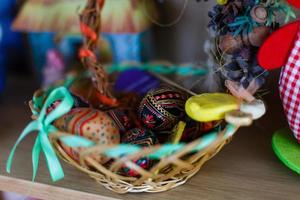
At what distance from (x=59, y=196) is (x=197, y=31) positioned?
39cm

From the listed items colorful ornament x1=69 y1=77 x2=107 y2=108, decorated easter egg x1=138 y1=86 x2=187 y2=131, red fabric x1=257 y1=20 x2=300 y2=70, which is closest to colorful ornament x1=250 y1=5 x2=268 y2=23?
red fabric x1=257 y1=20 x2=300 y2=70

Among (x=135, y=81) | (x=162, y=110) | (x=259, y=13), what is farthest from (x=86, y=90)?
(x=259, y=13)

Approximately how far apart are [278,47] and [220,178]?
0.17 metres

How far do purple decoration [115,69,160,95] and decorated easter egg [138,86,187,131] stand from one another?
0.13 m

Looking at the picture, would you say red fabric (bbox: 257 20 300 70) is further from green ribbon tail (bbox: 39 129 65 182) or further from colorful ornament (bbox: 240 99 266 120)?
green ribbon tail (bbox: 39 129 65 182)

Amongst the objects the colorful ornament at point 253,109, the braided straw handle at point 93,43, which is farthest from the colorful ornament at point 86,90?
the colorful ornament at point 253,109

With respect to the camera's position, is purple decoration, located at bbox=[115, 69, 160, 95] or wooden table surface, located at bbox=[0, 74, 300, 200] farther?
purple decoration, located at bbox=[115, 69, 160, 95]

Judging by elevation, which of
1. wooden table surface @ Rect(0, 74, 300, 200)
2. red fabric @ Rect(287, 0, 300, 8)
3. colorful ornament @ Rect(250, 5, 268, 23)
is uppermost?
red fabric @ Rect(287, 0, 300, 8)

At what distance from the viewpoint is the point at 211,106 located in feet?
1.34

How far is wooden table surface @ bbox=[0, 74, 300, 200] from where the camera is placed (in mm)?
458

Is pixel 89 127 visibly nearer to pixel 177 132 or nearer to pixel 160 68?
pixel 177 132

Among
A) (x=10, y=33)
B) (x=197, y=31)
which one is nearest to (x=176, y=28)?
(x=197, y=31)

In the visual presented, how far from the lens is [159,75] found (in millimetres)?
667

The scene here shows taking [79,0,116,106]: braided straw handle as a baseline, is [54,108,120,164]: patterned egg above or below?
below
